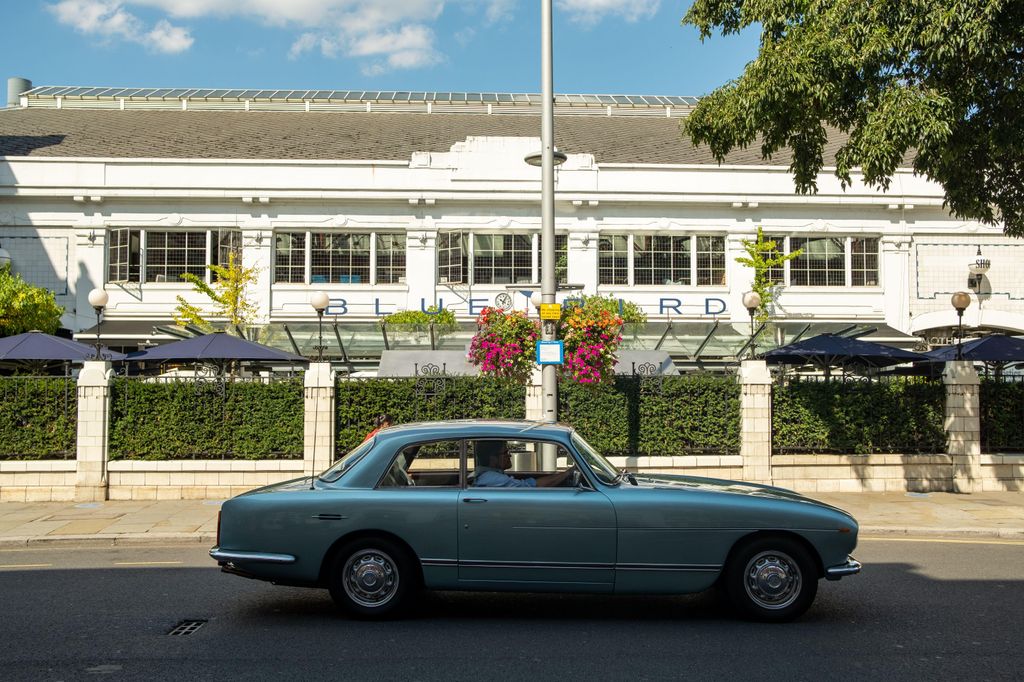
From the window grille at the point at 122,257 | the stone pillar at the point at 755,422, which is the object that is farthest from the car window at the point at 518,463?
the window grille at the point at 122,257

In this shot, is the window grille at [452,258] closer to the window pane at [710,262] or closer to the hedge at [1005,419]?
the window pane at [710,262]

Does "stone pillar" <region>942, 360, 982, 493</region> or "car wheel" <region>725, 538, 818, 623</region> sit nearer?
"car wheel" <region>725, 538, 818, 623</region>

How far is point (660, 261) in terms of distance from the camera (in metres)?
29.1

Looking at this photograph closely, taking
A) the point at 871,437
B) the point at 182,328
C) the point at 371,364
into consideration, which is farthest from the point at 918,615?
the point at 182,328

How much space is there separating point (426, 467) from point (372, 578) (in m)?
0.95

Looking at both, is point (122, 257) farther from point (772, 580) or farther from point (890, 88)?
point (772, 580)

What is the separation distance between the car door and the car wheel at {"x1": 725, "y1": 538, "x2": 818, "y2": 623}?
0.99m

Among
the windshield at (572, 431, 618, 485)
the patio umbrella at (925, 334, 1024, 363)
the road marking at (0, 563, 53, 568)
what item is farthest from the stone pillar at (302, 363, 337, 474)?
the patio umbrella at (925, 334, 1024, 363)

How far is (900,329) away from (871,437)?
1251 cm

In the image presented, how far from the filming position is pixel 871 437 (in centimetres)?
1758

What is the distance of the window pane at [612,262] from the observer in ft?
94.9

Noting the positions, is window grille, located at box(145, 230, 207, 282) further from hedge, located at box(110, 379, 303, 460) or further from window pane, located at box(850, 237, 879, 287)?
window pane, located at box(850, 237, 879, 287)

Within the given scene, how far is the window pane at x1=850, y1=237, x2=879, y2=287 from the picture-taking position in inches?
1152

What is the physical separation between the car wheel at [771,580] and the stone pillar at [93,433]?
497 inches
